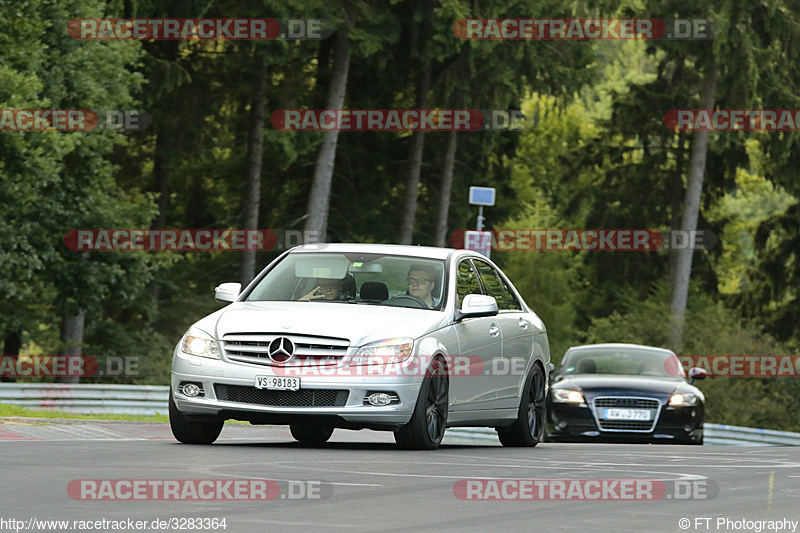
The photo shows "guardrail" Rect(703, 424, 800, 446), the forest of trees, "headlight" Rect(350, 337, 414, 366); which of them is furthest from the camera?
the forest of trees

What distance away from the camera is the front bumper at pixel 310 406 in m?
12.8

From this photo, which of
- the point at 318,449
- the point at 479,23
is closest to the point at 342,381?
the point at 318,449

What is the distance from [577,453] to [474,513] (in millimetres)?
6041

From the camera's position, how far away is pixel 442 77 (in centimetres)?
4369

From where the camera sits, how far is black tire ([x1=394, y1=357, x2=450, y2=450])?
13078 millimetres

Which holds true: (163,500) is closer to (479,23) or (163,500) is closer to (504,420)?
(504,420)

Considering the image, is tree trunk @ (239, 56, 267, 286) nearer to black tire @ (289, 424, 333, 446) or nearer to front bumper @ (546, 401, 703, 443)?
front bumper @ (546, 401, 703, 443)
